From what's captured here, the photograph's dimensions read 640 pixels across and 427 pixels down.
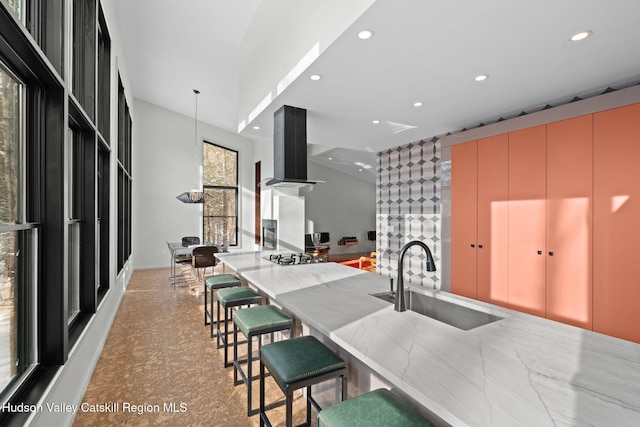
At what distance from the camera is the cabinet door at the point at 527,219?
2793 millimetres

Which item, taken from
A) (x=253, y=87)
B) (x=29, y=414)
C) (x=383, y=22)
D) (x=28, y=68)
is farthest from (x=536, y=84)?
(x=29, y=414)

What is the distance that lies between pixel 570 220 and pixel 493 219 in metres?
0.68

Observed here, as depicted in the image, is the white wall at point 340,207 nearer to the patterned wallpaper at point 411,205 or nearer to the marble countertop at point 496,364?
the patterned wallpaper at point 411,205

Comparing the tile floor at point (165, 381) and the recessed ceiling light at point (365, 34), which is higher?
the recessed ceiling light at point (365, 34)

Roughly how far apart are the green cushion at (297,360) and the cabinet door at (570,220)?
7.64 ft

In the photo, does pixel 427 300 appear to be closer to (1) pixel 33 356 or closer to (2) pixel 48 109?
(1) pixel 33 356

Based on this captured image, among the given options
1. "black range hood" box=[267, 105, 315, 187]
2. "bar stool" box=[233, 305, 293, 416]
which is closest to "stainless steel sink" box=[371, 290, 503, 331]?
"bar stool" box=[233, 305, 293, 416]

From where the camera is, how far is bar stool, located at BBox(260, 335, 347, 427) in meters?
1.37

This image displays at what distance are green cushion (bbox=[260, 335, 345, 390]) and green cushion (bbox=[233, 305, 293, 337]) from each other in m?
0.28

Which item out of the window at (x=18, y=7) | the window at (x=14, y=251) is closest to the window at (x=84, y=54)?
the window at (x=18, y=7)

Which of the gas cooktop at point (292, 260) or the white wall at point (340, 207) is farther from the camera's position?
the white wall at point (340, 207)

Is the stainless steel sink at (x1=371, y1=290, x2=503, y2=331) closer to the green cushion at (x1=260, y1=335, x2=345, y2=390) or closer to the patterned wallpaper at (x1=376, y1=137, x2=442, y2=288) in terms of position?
the green cushion at (x1=260, y1=335, x2=345, y2=390)

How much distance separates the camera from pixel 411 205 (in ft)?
13.8

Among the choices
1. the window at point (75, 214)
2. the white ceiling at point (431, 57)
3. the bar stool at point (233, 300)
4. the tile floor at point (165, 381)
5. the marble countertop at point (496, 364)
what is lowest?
the tile floor at point (165, 381)
